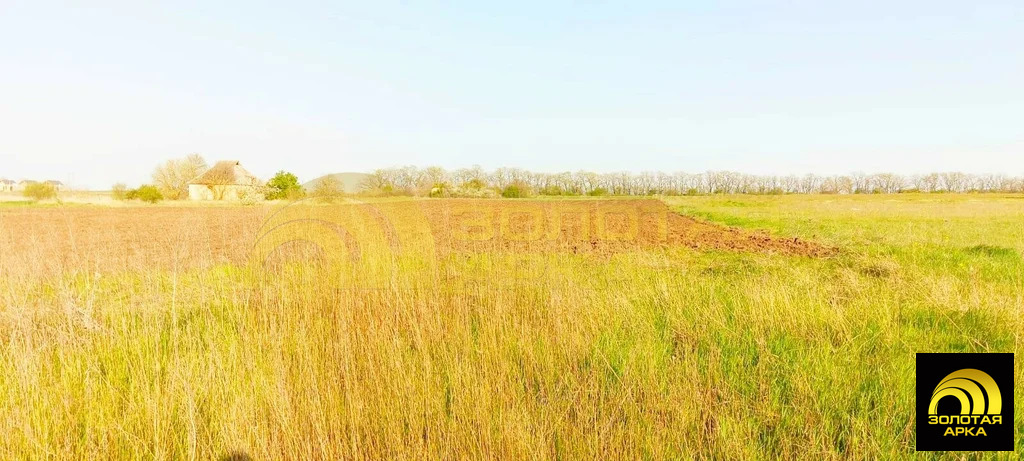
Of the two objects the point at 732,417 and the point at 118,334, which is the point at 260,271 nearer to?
the point at 118,334

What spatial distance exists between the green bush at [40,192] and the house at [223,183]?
11.5 metres

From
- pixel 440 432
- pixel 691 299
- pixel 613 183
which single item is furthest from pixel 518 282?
pixel 613 183

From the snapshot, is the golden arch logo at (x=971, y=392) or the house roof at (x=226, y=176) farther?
the house roof at (x=226, y=176)

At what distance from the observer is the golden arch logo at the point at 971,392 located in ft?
8.94

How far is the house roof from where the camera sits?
48375mm

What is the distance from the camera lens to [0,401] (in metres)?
2.72

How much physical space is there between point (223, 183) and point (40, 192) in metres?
14.8

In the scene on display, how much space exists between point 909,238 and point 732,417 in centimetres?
1407

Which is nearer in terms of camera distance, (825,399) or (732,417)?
(732,417)

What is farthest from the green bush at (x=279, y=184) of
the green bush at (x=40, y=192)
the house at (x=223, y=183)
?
the green bush at (x=40, y=192)

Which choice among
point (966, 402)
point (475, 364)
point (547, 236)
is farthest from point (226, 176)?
point (966, 402)

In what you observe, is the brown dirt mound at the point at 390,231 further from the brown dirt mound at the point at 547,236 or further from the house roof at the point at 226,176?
the house roof at the point at 226,176

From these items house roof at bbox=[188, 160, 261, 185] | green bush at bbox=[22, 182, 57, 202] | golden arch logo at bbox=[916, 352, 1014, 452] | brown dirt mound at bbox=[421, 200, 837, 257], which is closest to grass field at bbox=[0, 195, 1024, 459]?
golden arch logo at bbox=[916, 352, 1014, 452]

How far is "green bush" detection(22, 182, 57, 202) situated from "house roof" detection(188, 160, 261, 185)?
12483 millimetres
